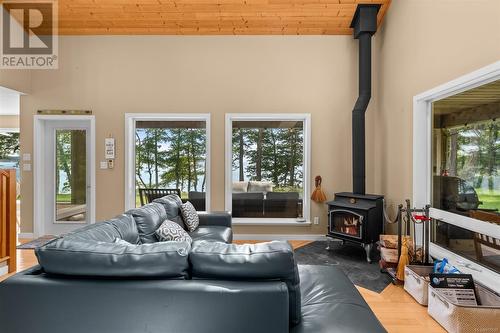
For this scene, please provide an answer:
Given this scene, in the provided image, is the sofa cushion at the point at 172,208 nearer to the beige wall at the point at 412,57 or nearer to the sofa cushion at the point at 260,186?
the sofa cushion at the point at 260,186

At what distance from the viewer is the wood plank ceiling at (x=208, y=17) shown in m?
4.24

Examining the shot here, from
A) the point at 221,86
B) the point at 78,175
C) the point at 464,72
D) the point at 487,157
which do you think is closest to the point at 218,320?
the point at 487,157

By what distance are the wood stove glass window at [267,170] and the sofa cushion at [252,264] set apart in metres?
3.53

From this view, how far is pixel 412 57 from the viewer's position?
3732mm

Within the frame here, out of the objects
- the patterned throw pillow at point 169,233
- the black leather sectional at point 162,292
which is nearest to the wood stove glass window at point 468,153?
the black leather sectional at point 162,292

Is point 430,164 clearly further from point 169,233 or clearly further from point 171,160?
point 171,160

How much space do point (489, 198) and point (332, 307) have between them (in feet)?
6.59

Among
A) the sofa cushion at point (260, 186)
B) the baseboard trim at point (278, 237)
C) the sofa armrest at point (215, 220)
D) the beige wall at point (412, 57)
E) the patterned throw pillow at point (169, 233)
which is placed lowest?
the baseboard trim at point (278, 237)

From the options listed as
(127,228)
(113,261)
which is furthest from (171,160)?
(113,261)

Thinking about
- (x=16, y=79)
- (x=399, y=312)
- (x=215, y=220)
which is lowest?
(x=399, y=312)

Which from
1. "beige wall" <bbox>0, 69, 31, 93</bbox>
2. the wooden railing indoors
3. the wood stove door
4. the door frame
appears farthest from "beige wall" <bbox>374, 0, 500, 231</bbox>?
"beige wall" <bbox>0, 69, 31, 93</bbox>

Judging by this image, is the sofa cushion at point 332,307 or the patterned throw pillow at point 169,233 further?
the patterned throw pillow at point 169,233

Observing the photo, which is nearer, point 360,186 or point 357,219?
point 357,219

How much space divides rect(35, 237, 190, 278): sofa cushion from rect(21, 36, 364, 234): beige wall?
3488 millimetres
